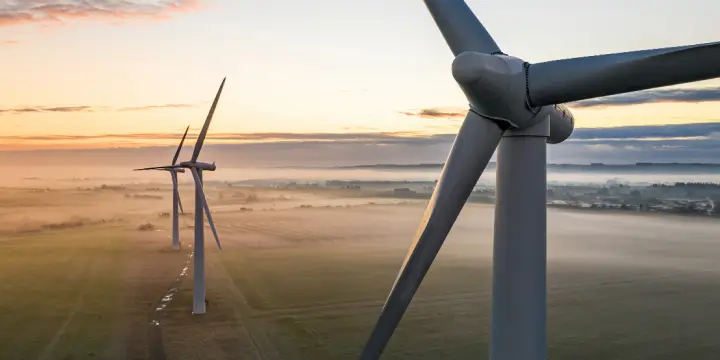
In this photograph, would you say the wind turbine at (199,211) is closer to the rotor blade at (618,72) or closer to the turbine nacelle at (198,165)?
the turbine nacelle at (198,165)

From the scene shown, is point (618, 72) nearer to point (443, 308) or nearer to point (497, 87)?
point (497, 87)

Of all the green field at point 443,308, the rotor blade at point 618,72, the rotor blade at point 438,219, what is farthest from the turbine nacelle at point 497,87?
the green field at point 443,308

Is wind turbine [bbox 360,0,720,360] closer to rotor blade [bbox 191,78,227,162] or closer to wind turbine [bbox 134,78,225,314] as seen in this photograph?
wind turbine [bbox 134,78,225,314]

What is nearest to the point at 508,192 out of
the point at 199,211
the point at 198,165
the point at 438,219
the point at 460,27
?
the point at 438,219

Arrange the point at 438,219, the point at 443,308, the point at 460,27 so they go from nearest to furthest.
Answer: the point at 438,219
the point at 460,27
the point at 443,308

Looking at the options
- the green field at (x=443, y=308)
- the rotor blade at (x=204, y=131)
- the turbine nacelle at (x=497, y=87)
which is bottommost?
the green field at (x=443, y=308)
